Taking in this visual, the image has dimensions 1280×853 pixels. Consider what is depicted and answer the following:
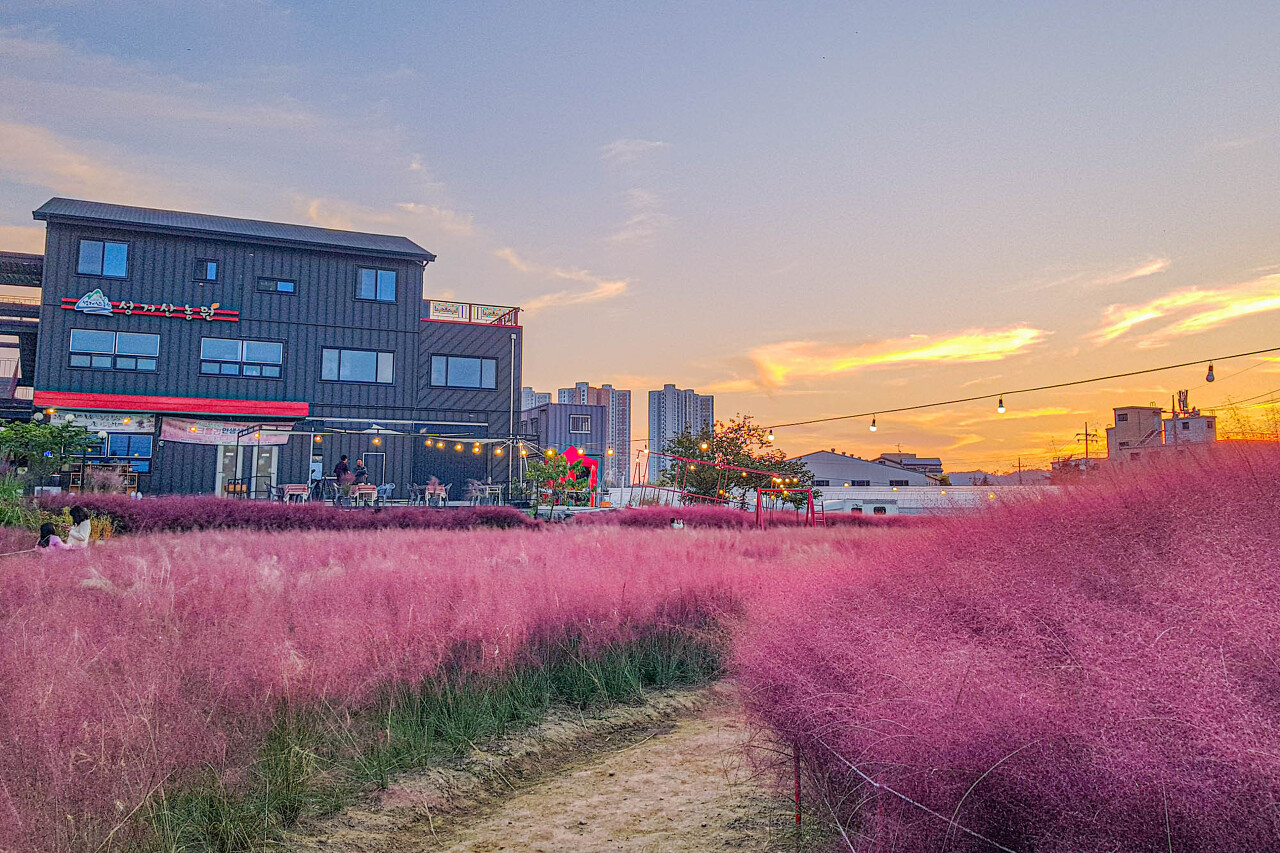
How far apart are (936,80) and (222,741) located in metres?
9.41

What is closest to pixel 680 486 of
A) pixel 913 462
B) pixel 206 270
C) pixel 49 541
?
pixel 206 270

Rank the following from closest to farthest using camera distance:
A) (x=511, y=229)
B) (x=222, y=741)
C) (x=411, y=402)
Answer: (x=222, y=741)
(x=511, y=229)
(x=411, y=402)

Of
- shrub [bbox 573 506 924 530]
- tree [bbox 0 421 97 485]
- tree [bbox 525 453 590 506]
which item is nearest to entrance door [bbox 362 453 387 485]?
tree [bbox 525 453 590 506]

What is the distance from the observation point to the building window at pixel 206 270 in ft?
91.4

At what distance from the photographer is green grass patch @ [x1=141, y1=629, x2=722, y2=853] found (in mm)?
3182

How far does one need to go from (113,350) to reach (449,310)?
39.9 ft

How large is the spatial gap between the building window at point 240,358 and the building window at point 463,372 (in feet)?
19.4

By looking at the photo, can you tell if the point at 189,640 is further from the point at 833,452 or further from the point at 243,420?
the point at 833,452

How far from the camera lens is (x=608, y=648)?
19.5ft

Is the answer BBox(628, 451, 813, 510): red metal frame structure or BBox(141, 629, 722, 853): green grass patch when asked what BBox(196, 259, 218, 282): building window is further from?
BBox(141, 629, 722, 853): green grass patch

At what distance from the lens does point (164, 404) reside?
25500 mm

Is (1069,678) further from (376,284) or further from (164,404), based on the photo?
(376,284)

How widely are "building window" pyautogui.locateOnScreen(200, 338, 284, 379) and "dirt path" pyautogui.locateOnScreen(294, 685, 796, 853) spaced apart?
27.2m

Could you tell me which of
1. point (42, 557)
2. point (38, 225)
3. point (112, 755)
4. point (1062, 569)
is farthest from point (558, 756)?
point (38, 225)
